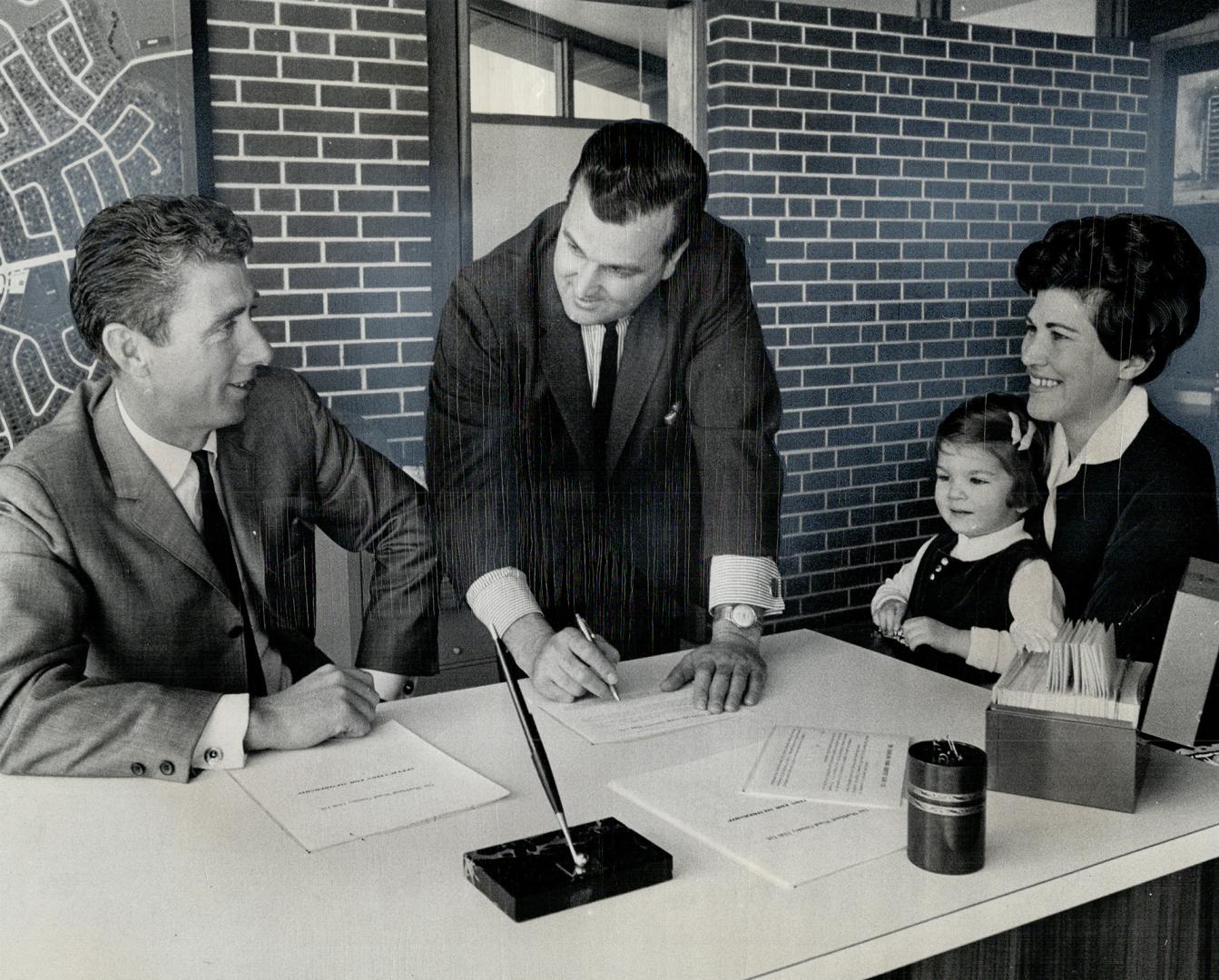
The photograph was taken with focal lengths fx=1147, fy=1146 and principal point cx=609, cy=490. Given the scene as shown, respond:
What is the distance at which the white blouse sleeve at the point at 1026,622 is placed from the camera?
237 cm

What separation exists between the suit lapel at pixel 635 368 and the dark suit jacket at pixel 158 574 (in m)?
0.41

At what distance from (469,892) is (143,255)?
108 cm

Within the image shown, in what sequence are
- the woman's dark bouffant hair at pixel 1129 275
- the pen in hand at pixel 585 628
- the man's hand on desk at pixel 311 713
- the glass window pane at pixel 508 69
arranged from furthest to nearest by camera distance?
1. the woman's dark bouffant hair at pixel 1129 275
2. the pen in hand at pixel 585 628
3. the glass window pane at pixel 508 69
4. the man's hand on desk at pixel 311 713

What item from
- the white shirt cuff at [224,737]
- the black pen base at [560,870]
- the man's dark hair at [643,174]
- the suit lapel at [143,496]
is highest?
the man's dark hair at [643,174]

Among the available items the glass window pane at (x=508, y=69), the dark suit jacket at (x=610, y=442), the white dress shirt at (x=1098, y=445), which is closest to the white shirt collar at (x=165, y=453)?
the dark suit jacket at (x=610, y=442)

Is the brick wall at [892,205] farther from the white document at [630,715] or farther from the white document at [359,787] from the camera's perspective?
the white document at [359,787]

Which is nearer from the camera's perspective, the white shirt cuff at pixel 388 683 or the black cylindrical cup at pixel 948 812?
Answer: the black cylindrical cup at pixel 948 812

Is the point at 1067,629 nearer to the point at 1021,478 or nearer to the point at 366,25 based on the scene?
the point at 1021,478

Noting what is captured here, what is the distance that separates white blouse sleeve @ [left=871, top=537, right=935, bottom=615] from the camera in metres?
2.46

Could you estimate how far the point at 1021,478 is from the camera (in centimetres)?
239

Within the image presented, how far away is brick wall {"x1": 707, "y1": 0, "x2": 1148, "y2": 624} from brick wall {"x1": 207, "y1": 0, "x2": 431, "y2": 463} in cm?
64

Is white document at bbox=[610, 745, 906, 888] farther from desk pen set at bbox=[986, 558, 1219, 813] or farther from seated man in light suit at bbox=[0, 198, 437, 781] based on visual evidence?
seated man in light suit at bbox=[0, 198, 437, 781]

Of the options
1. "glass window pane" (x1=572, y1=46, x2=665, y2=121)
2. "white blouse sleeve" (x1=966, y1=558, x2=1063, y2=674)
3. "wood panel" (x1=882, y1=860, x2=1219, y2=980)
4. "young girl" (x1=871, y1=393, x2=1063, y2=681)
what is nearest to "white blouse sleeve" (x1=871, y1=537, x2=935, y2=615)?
"young girl" (x1=871, y1=393, x2=1063, y2=681)

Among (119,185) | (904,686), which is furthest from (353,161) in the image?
(904,686)
